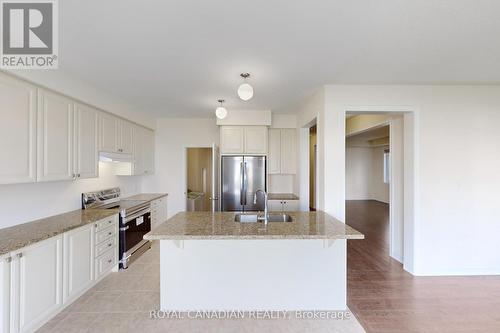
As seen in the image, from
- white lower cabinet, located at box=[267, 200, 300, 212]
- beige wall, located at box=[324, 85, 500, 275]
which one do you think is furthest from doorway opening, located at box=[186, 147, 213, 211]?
beige wall, located at box=[324, 85, 500, 275]

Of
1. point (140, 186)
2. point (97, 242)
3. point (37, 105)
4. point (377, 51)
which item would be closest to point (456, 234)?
point (377, 51)

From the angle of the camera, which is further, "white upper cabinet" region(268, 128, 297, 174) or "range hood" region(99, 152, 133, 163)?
"white upper cabinet" region(268, 128, 297, 174)

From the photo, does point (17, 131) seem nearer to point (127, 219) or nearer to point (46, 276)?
point (46, 276)

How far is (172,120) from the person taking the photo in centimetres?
540

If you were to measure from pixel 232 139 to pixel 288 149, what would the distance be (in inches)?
49.3

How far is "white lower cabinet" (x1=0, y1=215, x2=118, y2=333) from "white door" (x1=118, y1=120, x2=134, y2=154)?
4.85 feet

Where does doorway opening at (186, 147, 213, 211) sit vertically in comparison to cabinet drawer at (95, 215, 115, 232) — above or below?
above

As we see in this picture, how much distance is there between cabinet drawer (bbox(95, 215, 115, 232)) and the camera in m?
2.97

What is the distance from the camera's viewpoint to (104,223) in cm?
311

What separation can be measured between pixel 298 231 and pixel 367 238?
3.46 metres

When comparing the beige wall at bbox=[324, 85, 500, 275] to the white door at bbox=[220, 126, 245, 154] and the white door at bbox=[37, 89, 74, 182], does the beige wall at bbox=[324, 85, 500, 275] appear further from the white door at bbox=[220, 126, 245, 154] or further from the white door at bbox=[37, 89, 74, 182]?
the white door at bbox=[37, 89, 74, 182]

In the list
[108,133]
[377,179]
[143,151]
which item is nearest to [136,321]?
[108,133]

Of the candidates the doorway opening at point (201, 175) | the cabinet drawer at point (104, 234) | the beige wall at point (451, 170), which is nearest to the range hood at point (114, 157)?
the cabinet drawer at point (104, 234)

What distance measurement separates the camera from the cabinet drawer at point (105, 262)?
9.77 ft
